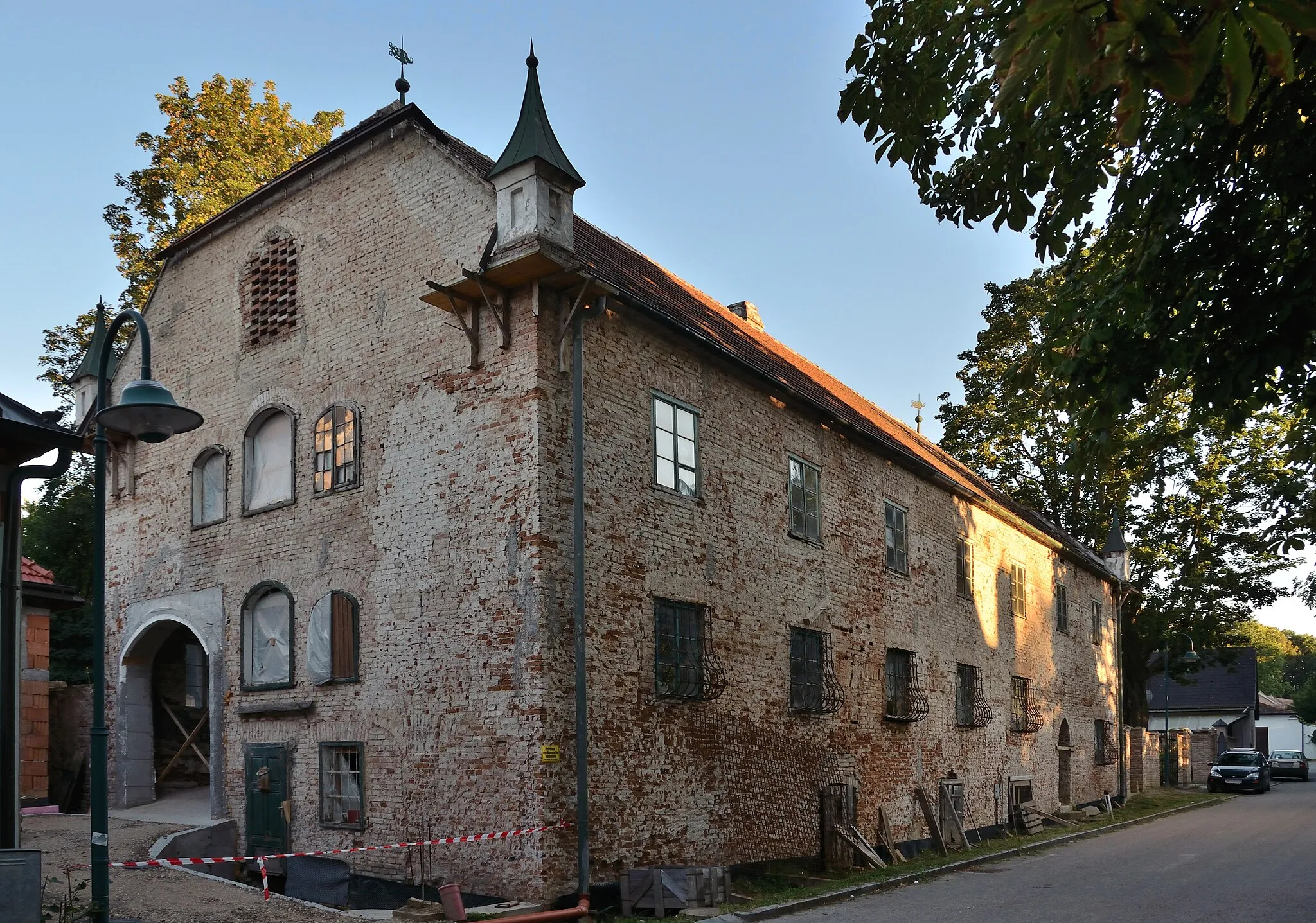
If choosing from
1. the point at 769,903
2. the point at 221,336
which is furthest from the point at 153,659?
the point at 769,903

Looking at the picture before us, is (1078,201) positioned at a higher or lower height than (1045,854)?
higher

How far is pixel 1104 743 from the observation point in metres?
33.9

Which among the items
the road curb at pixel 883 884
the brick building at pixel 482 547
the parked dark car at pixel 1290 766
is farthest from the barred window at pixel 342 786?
the parked dark car at pixel 1290 766

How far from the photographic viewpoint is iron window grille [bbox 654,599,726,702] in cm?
1441

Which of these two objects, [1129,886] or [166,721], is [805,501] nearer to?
[1129,886]

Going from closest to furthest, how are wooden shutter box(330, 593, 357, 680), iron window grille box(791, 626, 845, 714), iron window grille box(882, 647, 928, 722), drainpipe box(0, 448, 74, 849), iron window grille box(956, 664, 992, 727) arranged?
drainpipe box(0, 448, 74, 849) → wooden shutter box(330, 593, 357, 680) → iron window grille box(791, 626, 845, 714) → iron window grille box(882, 647, 928, 722) → iron window grille box(956, 664, 992, 727)

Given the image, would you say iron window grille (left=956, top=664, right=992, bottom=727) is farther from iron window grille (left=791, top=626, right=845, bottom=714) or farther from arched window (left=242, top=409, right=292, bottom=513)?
arched window (left=242, top=409, right=292, bottom=513)

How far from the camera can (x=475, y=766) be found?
508 inches

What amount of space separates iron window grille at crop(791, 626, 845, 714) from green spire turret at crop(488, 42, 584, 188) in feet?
25.2

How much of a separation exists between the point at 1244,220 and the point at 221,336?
1403 centimetres

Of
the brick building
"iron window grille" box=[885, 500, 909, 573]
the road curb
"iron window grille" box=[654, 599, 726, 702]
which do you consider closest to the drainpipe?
the brick building

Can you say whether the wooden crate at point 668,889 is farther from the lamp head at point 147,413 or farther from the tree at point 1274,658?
the tree at point 1274,658

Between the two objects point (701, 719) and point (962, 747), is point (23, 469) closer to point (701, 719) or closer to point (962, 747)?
point (701, 719)

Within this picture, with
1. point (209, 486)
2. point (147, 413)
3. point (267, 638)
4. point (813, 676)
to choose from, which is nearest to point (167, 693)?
point (209, 486)
